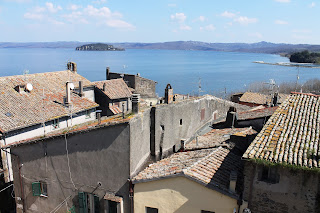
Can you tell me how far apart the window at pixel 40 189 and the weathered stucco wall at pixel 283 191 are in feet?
30.9

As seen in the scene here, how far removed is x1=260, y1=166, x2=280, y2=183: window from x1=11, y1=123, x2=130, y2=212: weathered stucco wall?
5.22m

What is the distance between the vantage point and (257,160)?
8.87 meters

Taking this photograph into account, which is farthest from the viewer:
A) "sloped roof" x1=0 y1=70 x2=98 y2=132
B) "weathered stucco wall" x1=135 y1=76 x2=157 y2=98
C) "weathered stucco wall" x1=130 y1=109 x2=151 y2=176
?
"weathered stucco wall" x1=135 y1=76 x2=157 y2=98

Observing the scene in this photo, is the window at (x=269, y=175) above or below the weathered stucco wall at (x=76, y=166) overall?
above

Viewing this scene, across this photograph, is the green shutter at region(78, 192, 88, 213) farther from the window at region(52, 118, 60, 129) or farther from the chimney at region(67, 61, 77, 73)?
the chimney at region(67, 61, 77, 73)

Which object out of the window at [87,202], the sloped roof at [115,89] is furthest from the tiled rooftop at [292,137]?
the sloped roof at [115,89]

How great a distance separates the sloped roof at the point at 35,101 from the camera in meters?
20.5

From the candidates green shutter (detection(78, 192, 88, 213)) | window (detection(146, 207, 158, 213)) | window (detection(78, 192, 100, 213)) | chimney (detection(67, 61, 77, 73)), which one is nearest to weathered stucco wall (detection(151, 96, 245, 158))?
Result: window (detection(146, 207, 158, 213))

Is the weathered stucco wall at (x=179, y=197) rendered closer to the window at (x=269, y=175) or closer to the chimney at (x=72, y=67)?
the window at (x=269, y=175)

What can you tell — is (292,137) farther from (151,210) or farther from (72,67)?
(72,67)

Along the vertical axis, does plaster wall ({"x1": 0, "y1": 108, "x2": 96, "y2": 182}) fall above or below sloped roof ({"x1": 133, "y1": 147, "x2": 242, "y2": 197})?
below

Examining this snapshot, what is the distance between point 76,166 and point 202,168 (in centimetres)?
565

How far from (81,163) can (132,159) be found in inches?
98.9

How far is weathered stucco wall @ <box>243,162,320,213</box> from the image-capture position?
8680mm
